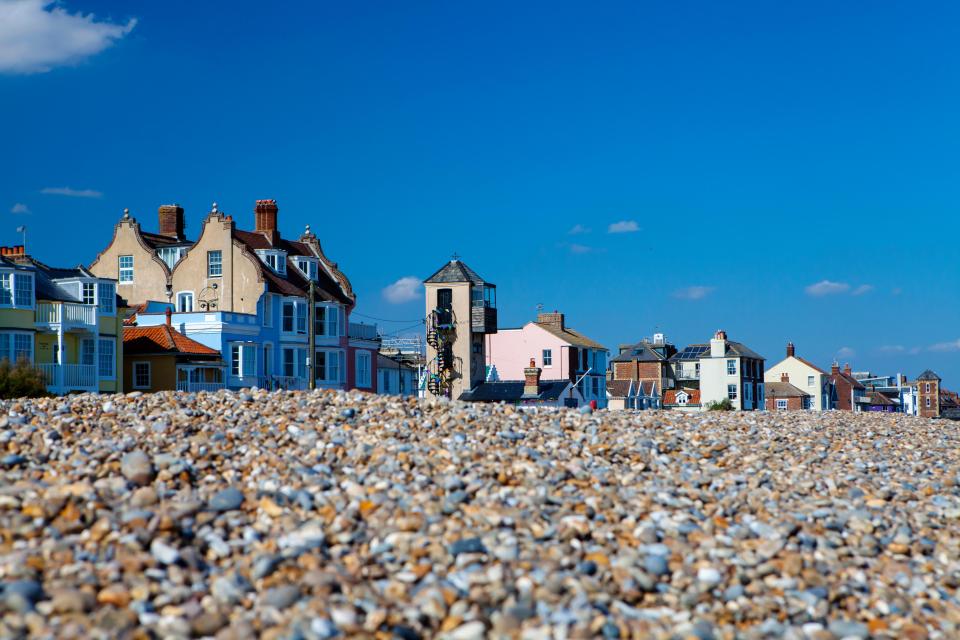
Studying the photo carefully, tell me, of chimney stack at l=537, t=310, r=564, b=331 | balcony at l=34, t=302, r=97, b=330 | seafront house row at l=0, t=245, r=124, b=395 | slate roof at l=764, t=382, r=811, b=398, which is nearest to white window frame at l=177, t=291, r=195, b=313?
seafront house row at l=0, t=245, r=124, b=395

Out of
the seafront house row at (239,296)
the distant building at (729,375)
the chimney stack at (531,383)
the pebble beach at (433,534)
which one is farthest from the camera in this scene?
the distant building at (729,375)

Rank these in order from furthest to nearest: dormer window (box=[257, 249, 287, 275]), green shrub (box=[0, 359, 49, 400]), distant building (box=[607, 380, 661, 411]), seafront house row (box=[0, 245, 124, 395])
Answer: distant building (box=[607, 380, 661, 411]) → dormer window (box=[257, 249, 287, 275]) → seafront house row (box=[0, 245, 124, 395]) → green shrub (box=[0, 359, 49, 400])

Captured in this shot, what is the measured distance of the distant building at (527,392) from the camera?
170 feet

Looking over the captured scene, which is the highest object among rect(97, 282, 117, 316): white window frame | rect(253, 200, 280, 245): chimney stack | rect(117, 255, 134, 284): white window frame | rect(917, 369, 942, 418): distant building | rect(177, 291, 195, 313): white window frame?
rect(253, 200, 280, 245): chimney stack

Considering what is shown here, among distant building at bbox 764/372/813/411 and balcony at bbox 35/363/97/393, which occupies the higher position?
balcony at bbox 35/363/97/393

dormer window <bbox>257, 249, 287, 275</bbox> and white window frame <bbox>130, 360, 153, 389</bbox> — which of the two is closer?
white window frame <bbox>130, 360, 153, 389</bbox>

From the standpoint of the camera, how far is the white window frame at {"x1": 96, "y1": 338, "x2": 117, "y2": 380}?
123 ft

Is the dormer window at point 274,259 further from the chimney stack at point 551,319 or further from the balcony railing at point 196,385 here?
the chimney stack at point 551,319

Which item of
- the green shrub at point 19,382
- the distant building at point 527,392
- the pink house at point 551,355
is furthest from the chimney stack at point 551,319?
the green shrub at point 19,382

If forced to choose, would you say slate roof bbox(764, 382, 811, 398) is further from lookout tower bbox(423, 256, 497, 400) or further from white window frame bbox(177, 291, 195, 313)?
white window frame bbox(177, 291, 195, 313)

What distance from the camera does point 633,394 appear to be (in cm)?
7294

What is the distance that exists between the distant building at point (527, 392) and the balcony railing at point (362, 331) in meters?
5.74

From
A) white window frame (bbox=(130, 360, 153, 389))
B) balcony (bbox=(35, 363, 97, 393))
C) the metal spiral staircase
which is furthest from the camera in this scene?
the metal spiral staircase

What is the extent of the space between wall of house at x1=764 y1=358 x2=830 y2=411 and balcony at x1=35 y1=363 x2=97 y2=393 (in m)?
61.2
